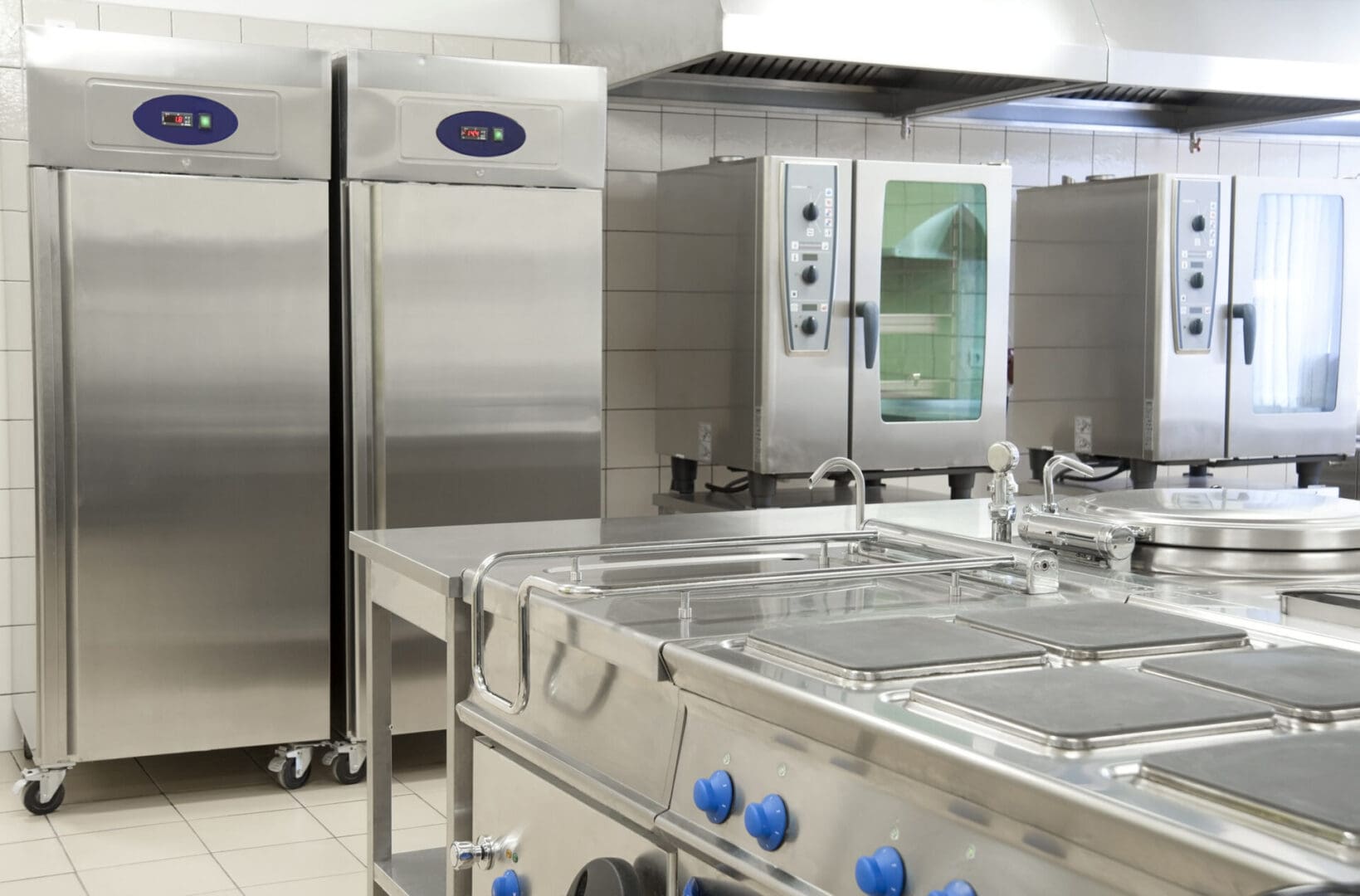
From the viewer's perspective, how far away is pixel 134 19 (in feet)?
12.4

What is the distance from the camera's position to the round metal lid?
1.85 meters

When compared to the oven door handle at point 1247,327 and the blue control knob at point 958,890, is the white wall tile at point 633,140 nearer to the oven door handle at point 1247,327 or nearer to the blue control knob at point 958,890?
the oven door handle at point 1247,327

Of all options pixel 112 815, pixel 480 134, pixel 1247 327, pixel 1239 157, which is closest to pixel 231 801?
pixel 112 815

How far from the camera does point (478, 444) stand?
3.61 m

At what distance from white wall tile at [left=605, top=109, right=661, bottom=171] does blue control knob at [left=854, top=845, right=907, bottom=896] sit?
132 inches

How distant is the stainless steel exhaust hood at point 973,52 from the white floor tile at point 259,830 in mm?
2001

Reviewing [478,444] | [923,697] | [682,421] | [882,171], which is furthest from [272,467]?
[923,697]

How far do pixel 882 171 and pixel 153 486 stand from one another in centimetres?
198

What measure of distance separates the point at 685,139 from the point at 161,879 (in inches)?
97.9

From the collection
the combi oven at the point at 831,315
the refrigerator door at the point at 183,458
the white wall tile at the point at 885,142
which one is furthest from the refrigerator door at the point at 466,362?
the white wall tile at the point at 885,142

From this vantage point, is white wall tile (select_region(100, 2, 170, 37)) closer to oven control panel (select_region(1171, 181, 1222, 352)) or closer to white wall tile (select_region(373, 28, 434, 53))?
white wall tile (select_region(373, 28, 434, 53))

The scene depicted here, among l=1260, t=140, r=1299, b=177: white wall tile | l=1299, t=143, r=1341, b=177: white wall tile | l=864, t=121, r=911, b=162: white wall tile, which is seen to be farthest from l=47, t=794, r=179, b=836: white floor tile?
l=1299, t=143, r=1341, b=177: white wall tile

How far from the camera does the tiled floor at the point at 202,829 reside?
2.94m

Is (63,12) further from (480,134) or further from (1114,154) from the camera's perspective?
(1114,154)
